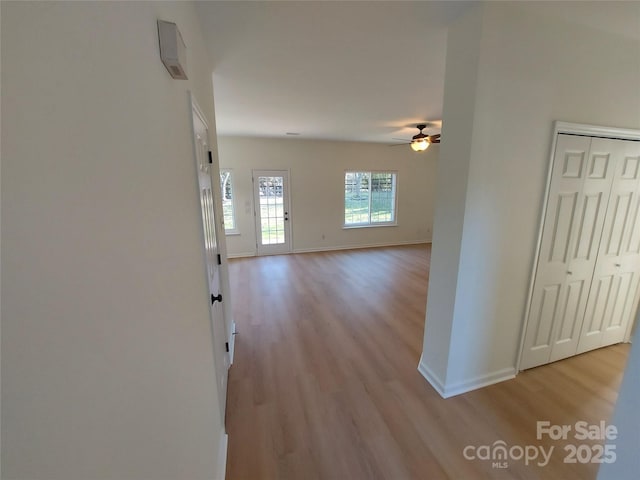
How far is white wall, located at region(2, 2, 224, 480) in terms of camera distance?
1.03 ft

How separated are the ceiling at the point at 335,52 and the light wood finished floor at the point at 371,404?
2244 mm

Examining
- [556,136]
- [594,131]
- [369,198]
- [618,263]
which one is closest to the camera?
[556,136]

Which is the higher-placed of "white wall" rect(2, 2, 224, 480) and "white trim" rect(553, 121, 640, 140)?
"white trim" rect(553, 121, 640, 140)

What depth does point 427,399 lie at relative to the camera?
195 centimetres

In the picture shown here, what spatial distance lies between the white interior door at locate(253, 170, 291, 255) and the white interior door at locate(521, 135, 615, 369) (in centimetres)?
478

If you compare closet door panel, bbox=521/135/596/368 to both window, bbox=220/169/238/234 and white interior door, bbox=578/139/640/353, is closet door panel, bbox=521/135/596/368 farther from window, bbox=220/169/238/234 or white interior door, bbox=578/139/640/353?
window, bbox=220/169/238/234

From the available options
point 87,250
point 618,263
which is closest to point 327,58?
point 87,250

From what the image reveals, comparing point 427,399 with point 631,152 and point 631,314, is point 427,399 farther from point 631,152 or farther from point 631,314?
point 631,152

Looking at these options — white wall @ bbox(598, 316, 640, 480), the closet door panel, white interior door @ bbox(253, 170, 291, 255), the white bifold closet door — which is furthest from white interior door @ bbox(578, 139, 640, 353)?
white interior door @ bbox(253, 170, 291, 255)

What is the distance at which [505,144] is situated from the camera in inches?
66.2

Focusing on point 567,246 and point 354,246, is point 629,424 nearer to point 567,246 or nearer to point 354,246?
point 567,246

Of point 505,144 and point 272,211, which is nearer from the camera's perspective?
point 505,144

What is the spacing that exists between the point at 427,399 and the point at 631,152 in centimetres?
253

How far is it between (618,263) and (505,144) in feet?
5.79
